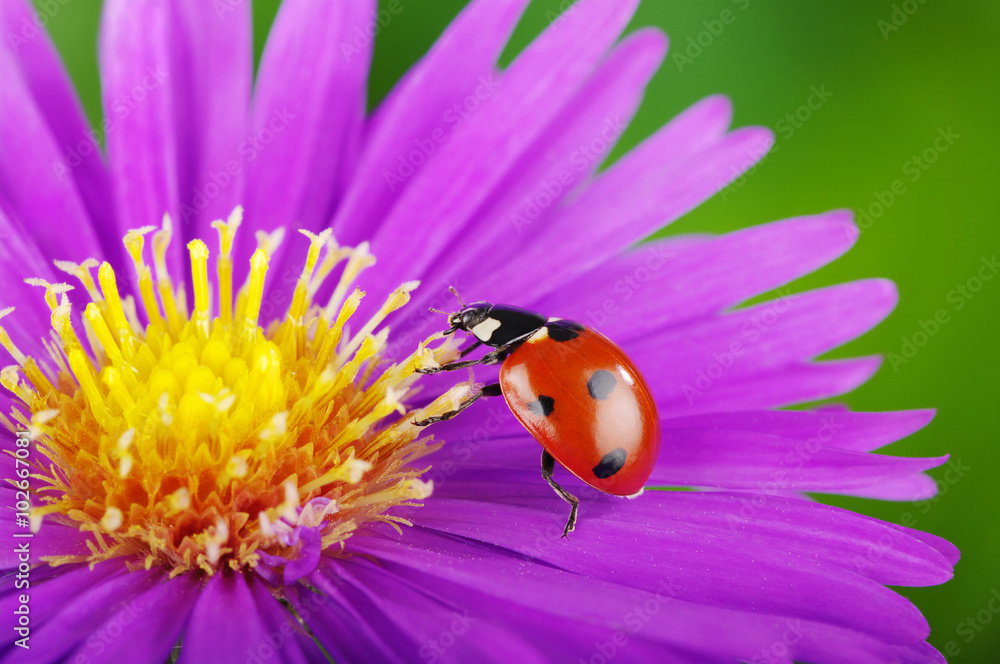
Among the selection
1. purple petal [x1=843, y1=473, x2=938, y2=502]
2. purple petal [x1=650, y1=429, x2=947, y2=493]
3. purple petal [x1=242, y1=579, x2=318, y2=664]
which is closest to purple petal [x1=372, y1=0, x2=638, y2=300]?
purple petal [x1=650, y1=429, x2=947, y2=493]

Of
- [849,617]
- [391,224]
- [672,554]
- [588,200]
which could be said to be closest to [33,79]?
[391,224]

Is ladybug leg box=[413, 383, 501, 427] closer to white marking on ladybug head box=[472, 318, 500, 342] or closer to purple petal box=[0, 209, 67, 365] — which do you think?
white marking on ladybug head box=[472, 318, 500, 342]

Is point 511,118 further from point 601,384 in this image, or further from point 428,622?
point 428,622

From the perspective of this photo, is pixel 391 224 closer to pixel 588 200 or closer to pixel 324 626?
pixel 588 200

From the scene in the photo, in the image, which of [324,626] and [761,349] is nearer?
[324,626]

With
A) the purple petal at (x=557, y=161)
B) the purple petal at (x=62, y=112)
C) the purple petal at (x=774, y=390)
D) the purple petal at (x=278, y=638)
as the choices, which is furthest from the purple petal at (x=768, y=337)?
the purple petal at (x=62, y=112)

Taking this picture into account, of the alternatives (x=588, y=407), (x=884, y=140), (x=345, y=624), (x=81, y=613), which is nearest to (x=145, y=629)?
(x=81, y=613)
